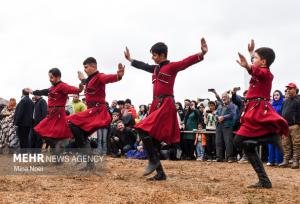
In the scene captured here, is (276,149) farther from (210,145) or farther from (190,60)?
(190,60)

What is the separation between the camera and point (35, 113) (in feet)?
46.4

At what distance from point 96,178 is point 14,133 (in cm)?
939

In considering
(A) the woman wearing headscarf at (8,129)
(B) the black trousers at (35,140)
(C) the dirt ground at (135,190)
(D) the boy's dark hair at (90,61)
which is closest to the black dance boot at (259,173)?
(C) the dirt ground at (135,190)

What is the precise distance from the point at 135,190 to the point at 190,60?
7.36 ft

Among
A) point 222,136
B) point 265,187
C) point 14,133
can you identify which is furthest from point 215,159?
point 265,187

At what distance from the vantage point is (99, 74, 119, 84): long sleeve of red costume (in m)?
8.42

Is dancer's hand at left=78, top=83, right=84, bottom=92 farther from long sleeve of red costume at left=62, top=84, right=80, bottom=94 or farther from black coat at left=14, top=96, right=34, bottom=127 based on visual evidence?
black coat at left=14, top=96, right=34, bottom=127

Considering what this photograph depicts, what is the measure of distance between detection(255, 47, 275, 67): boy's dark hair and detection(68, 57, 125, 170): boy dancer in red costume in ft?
8.61

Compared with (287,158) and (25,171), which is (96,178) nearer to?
(25,171)

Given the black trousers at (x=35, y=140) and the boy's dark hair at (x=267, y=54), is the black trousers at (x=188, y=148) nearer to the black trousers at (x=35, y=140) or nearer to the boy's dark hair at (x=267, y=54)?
the black trousers at (x=35, y=140)

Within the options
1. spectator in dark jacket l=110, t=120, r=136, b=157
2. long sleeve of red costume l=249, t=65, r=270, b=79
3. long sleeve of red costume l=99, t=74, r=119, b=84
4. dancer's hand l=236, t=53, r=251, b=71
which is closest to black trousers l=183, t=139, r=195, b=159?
spectator in dark jacket l=110, t=120, r=136, b=157

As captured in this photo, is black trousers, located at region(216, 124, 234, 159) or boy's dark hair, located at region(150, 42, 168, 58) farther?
black trousers, located at region(216, 124, 234, 159)

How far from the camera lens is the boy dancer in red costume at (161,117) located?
754 centimetres

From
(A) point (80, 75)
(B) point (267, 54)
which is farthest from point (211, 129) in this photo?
(B) point (267, 54)
